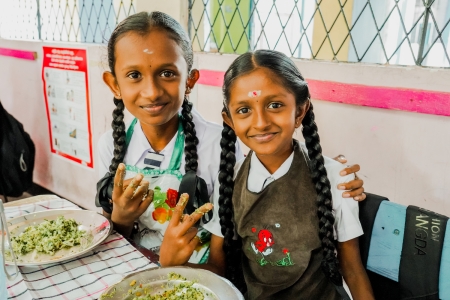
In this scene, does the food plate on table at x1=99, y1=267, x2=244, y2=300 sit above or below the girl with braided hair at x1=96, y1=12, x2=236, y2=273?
below

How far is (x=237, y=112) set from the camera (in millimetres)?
1184

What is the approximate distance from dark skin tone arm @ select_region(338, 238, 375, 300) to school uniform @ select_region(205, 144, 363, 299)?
0.13 ft

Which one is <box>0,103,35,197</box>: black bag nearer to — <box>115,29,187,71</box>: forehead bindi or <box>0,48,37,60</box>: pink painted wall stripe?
<box>0,48,37,60</box>: pink painted wall stripe

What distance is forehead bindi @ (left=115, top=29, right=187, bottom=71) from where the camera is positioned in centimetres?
128

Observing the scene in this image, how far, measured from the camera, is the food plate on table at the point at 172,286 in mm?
925

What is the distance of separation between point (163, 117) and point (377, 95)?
34.3 inches

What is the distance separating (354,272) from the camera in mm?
1139

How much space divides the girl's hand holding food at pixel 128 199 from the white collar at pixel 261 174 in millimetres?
332

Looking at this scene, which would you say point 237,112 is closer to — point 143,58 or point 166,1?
point 143,58

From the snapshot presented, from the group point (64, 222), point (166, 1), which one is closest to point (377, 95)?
point (64, 222)

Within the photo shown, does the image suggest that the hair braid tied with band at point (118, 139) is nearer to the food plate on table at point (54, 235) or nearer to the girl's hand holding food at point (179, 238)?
the food plate on table at point (54, 235)

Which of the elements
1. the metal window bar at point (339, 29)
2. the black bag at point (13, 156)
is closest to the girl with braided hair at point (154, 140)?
the metal window bar at point (339, 29)

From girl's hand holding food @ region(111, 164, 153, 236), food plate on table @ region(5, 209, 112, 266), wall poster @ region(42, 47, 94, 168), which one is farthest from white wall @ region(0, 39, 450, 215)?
wall poster @ region(42, 47, 94, 168)

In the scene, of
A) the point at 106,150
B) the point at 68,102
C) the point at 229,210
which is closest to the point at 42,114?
the point at 68,102
